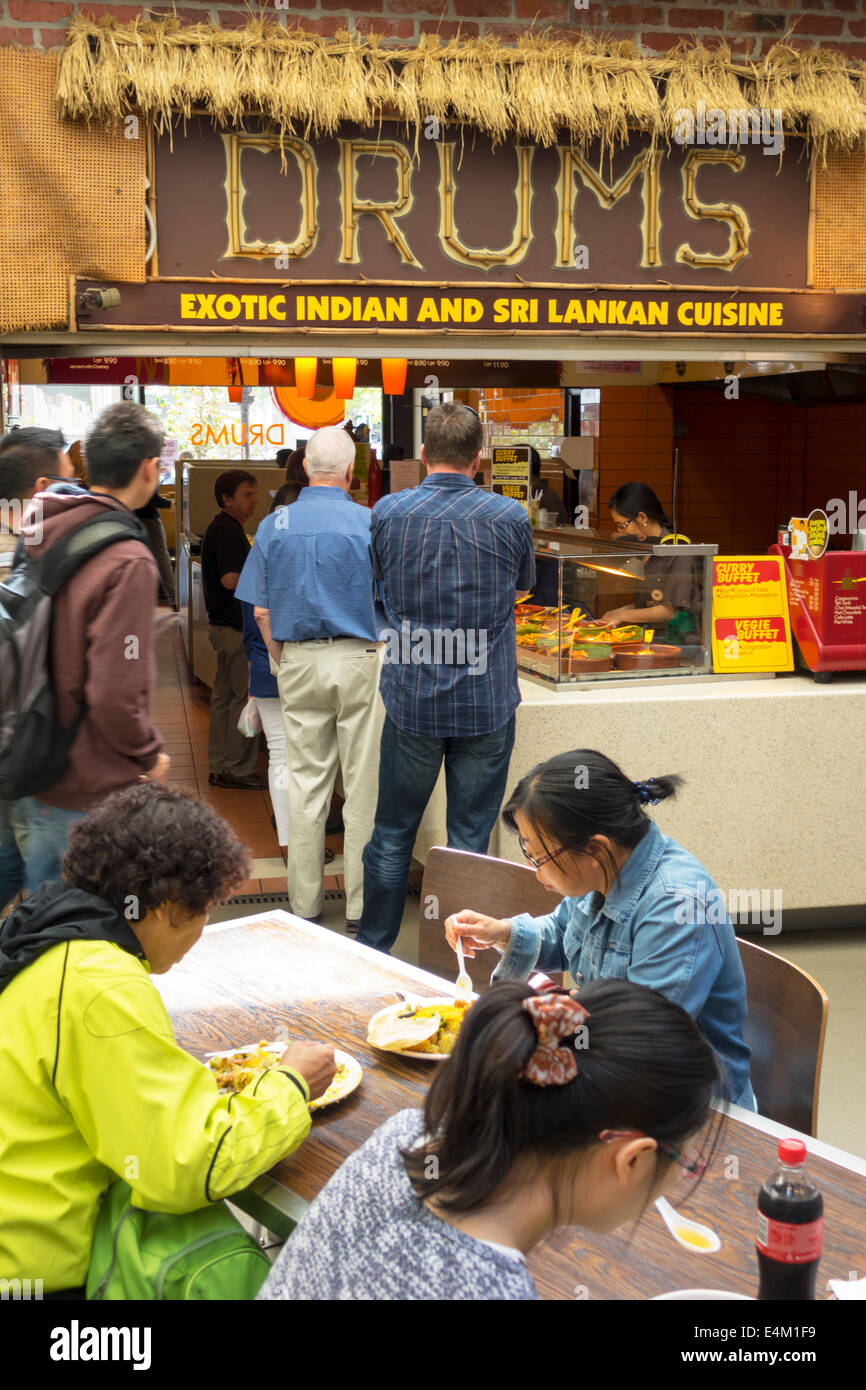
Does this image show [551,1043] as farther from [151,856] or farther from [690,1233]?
[151,856]

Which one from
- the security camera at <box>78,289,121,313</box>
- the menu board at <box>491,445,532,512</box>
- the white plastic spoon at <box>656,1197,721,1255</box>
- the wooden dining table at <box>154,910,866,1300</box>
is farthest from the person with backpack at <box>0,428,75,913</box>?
the menu board at <box>491,445,532,512</box>

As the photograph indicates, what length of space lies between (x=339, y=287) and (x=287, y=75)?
2.35ft

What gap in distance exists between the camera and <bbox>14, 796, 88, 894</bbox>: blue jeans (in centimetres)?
334

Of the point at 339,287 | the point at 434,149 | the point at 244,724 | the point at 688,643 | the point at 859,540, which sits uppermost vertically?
the point at 434,149

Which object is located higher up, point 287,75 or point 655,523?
point 287,75

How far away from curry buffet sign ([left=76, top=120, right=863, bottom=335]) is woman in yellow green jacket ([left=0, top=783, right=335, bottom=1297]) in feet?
10.5


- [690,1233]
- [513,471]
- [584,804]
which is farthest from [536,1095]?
[513,471]

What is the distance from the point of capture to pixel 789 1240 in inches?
61.2

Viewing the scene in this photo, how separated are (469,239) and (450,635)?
154 cm

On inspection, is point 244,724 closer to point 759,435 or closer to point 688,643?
point 688,643

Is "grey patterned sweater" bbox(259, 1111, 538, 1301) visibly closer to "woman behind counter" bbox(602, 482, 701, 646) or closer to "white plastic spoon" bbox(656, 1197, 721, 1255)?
"white plastic spoon" bbox(656, 1197, 721, 1255)

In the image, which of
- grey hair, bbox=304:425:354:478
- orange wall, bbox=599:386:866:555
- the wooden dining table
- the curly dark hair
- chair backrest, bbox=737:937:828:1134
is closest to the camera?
the wooden dining table

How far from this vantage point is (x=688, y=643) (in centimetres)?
515
